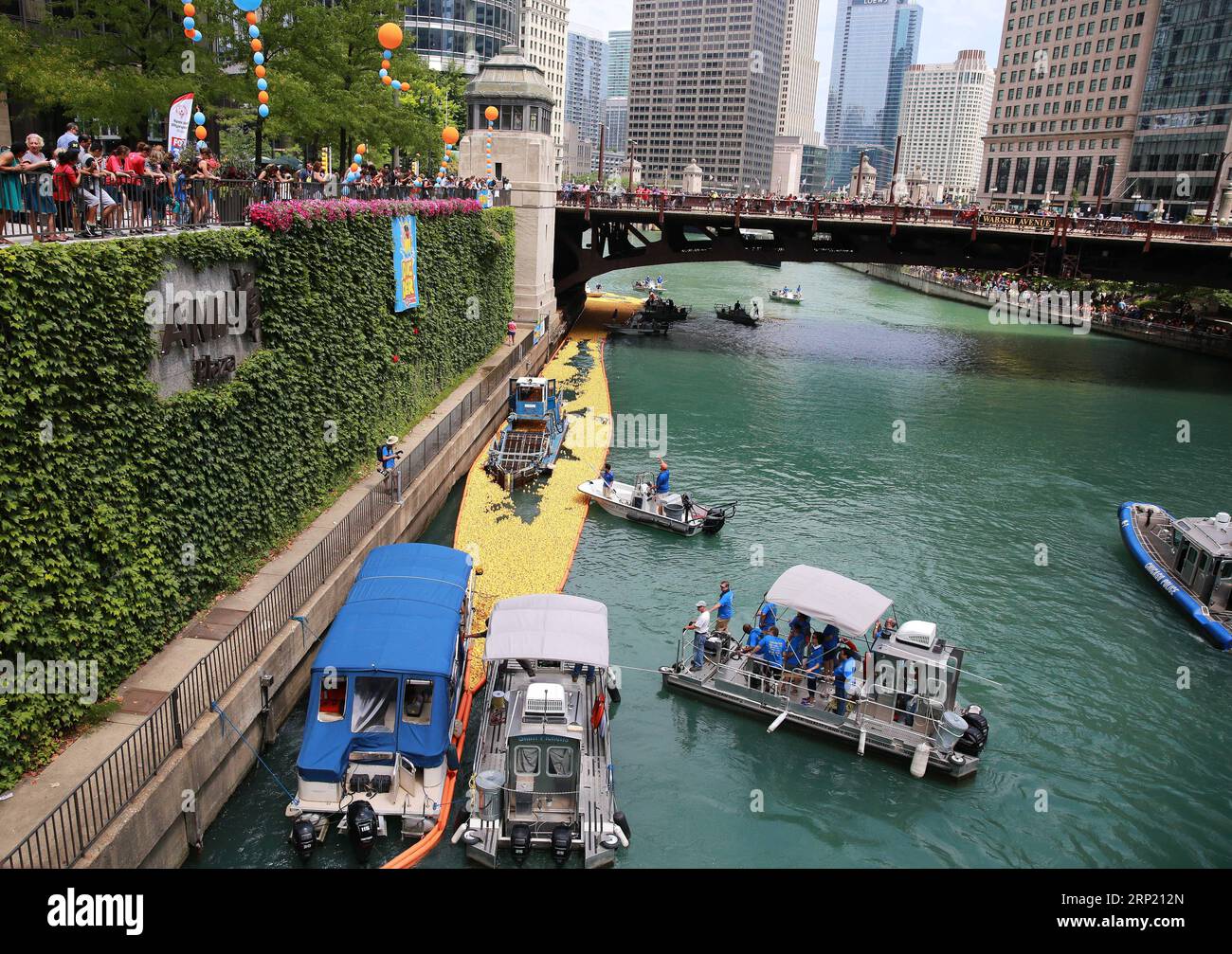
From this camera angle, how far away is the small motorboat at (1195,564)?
889 inches

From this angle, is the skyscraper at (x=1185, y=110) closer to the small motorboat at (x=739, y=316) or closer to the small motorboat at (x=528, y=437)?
the small motorboat at (x=739, y=316)

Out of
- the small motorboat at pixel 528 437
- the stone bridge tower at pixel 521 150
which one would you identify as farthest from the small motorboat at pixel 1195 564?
the stone bridge tower at pixel 521 150

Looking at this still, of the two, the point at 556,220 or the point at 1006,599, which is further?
the point at 556,220

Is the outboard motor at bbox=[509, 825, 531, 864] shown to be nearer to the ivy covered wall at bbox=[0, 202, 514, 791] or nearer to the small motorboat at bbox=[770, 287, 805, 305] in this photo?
the ivy covered wall at bbox=[0, 202, 514, 791]

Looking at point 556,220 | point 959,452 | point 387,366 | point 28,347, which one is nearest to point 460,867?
point 28,347

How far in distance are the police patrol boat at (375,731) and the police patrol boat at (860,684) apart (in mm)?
5844

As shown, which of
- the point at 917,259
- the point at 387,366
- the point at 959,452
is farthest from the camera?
the point at 917,259

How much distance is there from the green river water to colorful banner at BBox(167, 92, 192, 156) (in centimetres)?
1164

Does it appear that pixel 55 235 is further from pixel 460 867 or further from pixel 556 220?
pixel 556 220

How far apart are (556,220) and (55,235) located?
48.8 meters

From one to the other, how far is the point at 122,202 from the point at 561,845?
13072 millimetres

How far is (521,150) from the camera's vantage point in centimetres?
5022
